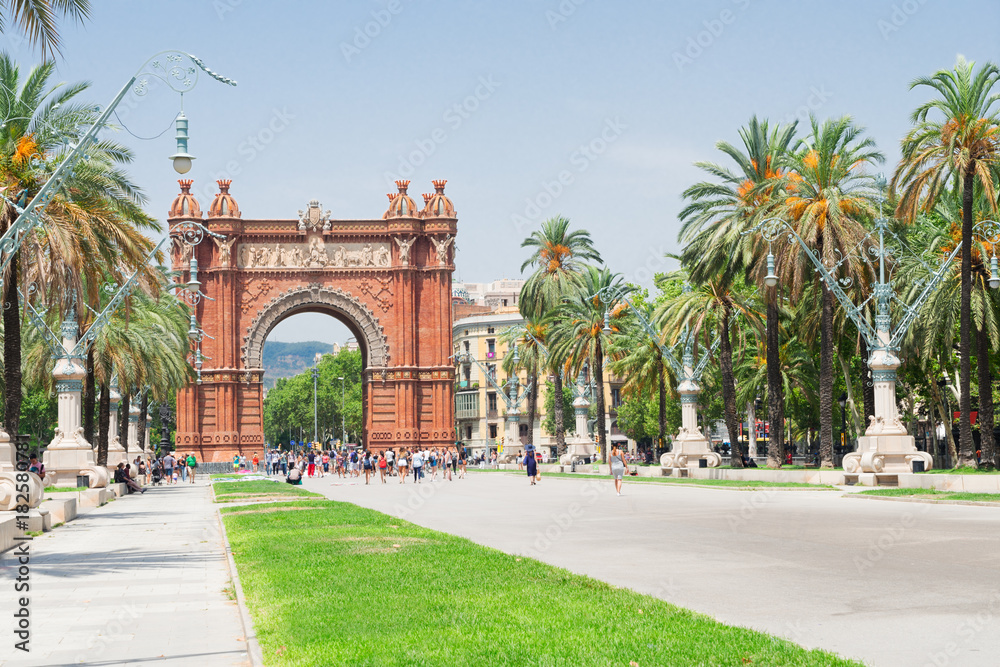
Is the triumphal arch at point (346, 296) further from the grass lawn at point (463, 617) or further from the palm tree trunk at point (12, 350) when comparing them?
the grass lawn at point (463, 617)

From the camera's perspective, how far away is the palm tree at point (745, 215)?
132 feet

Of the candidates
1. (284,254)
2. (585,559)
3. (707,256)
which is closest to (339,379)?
(284,254)

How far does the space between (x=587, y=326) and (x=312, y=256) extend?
2184 centimetres

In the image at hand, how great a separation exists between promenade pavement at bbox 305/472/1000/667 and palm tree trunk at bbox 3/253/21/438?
28.4 feet

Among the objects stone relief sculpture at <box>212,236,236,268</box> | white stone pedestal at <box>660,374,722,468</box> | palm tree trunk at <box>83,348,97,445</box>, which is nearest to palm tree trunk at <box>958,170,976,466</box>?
white stone pedestal at <box>660,374,722,468</box>

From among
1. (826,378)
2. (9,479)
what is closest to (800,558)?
(9,479)

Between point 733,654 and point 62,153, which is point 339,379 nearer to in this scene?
point 62,153

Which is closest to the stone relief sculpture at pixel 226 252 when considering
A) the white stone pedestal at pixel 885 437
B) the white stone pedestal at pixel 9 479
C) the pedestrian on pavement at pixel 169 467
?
the pedestrian on pavement at pixel 169 467

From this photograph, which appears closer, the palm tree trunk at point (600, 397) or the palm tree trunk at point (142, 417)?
the palm tree trunk at point (600, 397)

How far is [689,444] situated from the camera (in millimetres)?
45188

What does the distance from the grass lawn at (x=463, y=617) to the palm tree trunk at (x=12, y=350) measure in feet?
40.3

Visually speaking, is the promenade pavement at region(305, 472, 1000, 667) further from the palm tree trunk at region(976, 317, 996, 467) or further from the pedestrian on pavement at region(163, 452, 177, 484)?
the pedestrian on pavement at region(163, 452, 177, 484)

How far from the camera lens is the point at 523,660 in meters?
7.38

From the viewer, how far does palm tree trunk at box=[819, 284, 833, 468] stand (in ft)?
122
